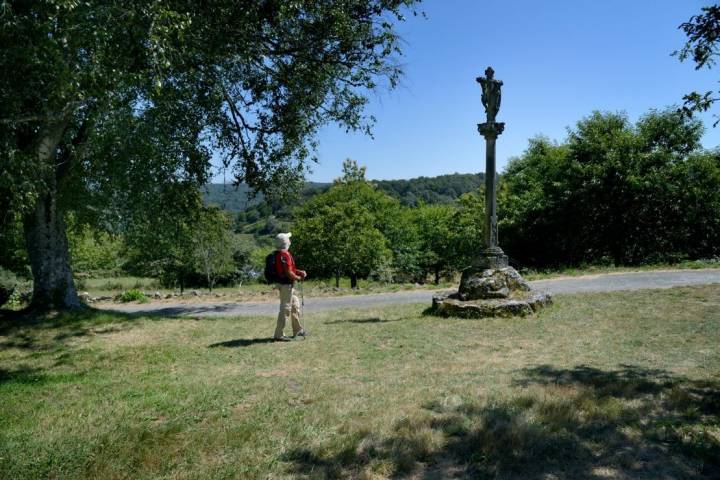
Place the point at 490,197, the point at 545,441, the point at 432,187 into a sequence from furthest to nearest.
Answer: the point at 432,187 → the point at 490,197 → the point at 545,441

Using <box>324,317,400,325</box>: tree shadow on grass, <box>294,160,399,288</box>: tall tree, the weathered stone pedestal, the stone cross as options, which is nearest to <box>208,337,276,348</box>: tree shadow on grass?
<box>324,317,400,325</box>: tree shadow on grass

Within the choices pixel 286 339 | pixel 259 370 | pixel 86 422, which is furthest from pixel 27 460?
pixel 286 339

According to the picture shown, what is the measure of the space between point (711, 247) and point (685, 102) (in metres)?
21.5

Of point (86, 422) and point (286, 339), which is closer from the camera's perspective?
point (86, 422)

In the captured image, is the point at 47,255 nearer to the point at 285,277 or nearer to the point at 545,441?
the point at 285,277

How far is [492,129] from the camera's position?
1180cm

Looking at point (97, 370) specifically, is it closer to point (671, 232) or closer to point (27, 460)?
point (27, 460)

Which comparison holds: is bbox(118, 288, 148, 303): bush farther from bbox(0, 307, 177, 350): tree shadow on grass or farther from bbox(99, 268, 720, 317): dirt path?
bbox(0, 307, 177, 350): tree shadow on grass

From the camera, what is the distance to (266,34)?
10.1 metres

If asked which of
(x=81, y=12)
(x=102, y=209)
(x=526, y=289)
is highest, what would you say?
(x=81, y=12)

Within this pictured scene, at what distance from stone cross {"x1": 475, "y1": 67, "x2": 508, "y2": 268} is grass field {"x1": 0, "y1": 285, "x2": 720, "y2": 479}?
261cm

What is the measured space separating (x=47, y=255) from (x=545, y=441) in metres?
11.0

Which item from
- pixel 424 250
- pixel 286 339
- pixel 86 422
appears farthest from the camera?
pixel 424 250

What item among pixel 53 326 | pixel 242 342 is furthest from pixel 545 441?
pixel 53 326
